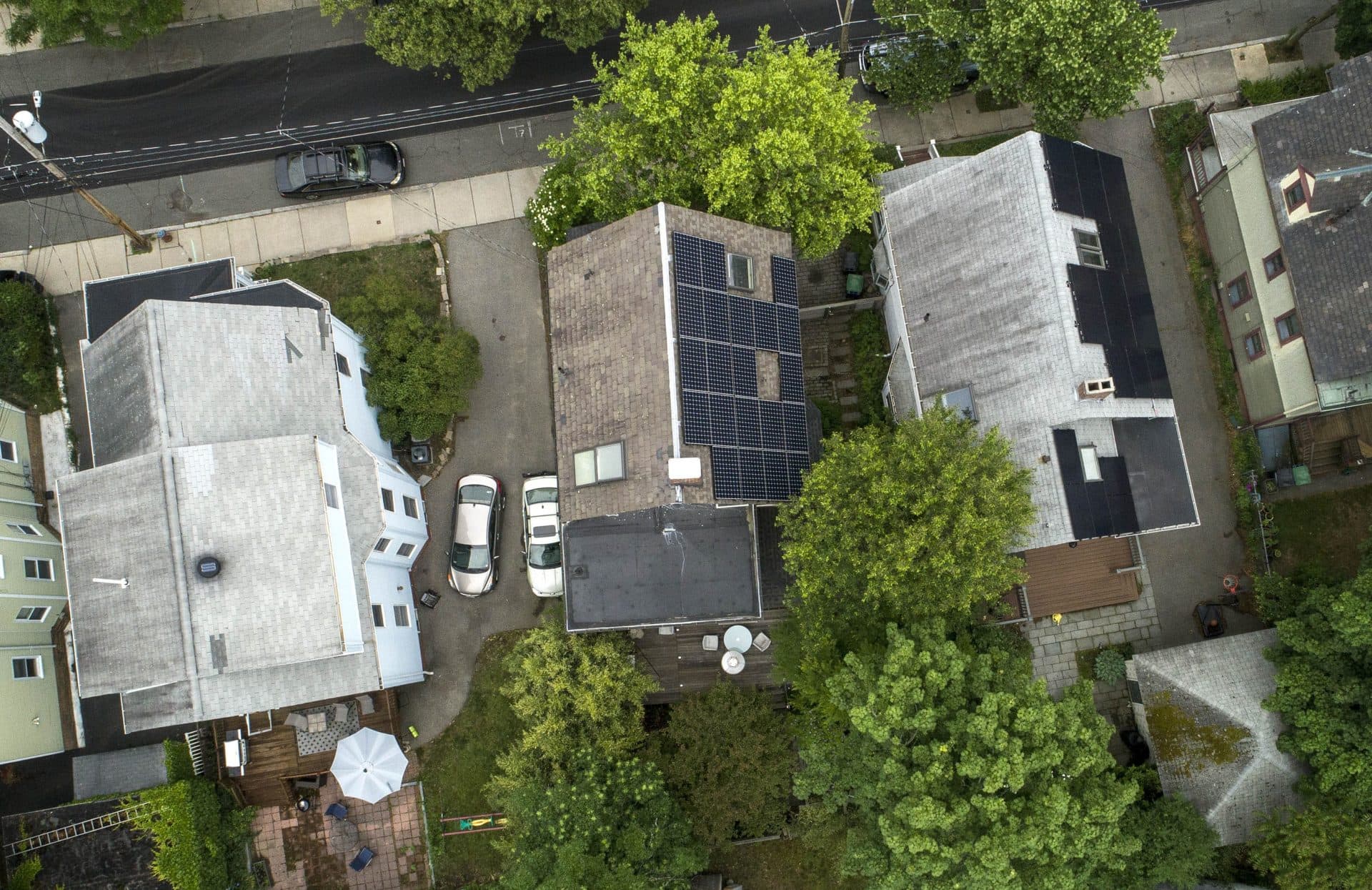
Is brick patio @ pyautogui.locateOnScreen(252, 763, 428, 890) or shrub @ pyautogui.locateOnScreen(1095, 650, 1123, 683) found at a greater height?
shrub @ pyautogui.locateOnScreen(1095, 650, 1123, 683)

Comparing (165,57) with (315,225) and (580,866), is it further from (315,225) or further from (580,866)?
(580,866)

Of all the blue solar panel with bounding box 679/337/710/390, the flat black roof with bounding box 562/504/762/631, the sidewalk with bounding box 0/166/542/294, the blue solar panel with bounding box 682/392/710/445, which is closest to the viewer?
the blue solar panel with bounding box 682/392/710/445

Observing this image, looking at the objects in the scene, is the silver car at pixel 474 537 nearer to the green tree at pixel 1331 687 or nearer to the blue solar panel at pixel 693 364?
the blue solar panel at pixel 693 364

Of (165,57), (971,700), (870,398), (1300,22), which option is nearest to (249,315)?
(165,57)

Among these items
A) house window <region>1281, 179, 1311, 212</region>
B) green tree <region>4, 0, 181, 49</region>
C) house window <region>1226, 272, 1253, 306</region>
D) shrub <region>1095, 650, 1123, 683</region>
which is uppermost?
green tree <region>4, 0, 181, 49</region>

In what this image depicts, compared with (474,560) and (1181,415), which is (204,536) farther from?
(1181,415)

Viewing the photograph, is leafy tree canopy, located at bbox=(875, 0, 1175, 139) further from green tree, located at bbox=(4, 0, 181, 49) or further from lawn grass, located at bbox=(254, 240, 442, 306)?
green tree, located at bbox=(4, 0, 181, 49)

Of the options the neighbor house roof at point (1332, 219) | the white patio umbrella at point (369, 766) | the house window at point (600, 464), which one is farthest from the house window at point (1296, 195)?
the white patio umbrella at point (369, 766)

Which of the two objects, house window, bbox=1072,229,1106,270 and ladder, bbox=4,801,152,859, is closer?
house window, bbox=1072,229,1106,270

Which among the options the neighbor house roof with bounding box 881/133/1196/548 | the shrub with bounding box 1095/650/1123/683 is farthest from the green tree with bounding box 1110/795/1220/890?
the neighbor house roof with bounding box 881/133/1196/548
